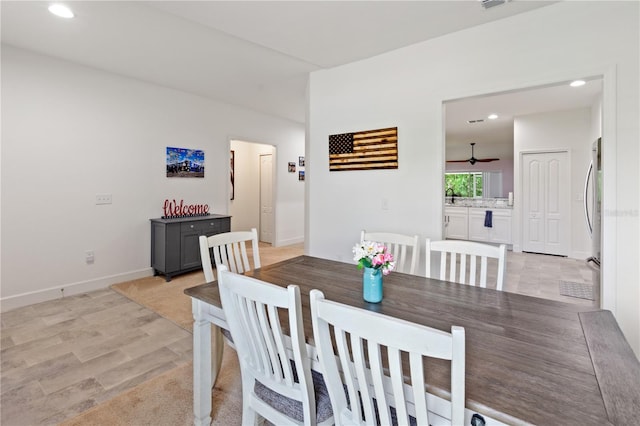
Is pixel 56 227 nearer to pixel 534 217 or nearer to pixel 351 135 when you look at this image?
pixel 351 135

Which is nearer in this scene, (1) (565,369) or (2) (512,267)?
(1) (565,369)

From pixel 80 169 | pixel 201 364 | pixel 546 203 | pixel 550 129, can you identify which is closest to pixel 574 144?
pixel 550 129

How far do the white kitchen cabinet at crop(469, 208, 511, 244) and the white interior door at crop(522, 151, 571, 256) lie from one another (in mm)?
613

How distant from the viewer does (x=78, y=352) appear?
237 centimetres

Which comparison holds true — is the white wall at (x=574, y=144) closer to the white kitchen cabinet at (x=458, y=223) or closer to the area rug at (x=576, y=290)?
the area rug at (x=576, y=290)

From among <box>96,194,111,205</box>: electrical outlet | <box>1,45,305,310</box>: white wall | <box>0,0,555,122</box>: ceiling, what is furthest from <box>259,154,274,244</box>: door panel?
<box>96,194,111,205</box>: electrical outlet

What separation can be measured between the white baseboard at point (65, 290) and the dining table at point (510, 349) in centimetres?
293

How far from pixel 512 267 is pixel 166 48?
18.2 ft

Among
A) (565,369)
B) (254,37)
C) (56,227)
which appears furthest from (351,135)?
(56,227)

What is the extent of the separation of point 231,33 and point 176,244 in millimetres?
2669

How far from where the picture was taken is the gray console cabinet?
401cm

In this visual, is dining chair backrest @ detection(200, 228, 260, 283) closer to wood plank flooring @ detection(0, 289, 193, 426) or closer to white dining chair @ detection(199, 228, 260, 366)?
white dining chair @ detection(199, 228, 260, 366)

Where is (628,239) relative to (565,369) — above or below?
above

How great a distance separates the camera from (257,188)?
23.3ft
